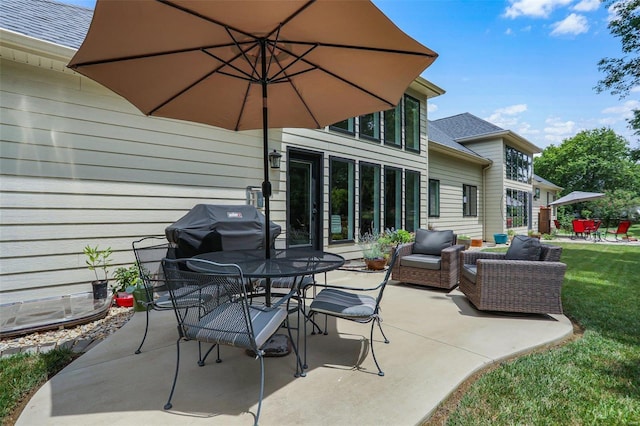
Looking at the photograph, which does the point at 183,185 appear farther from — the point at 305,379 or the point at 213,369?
the point at 305,379

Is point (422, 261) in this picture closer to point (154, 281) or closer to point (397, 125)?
point (154, 281)

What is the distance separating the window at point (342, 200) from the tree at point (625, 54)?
932cm

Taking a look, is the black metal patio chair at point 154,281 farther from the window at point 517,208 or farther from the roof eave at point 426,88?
the window at point 517,208

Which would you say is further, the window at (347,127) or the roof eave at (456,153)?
the roof eave at (456,153)

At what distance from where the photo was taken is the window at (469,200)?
12.1m

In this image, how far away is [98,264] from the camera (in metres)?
4.02

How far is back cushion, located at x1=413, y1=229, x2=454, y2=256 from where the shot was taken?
5027 millimetres

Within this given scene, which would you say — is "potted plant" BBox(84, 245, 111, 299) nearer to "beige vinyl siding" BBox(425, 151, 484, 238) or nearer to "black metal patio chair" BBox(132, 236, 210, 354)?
"black metal patio chair" BBox(132, 236, 210, 354)

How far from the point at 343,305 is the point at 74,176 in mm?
3740

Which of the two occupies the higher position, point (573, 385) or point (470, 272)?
point (470, 272)

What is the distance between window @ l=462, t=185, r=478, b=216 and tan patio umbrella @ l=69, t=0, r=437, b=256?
1020 centimetres

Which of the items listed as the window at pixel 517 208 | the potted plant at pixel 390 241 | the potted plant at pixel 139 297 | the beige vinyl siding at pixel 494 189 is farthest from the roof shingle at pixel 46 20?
the window at pixel 517 208

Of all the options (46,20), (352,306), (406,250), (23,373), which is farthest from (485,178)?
(23,373)

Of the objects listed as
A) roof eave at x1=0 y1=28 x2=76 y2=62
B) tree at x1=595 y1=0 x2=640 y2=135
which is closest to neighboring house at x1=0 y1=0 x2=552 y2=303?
roof eave at x1=0 y1=28 x2=76 y2=62
